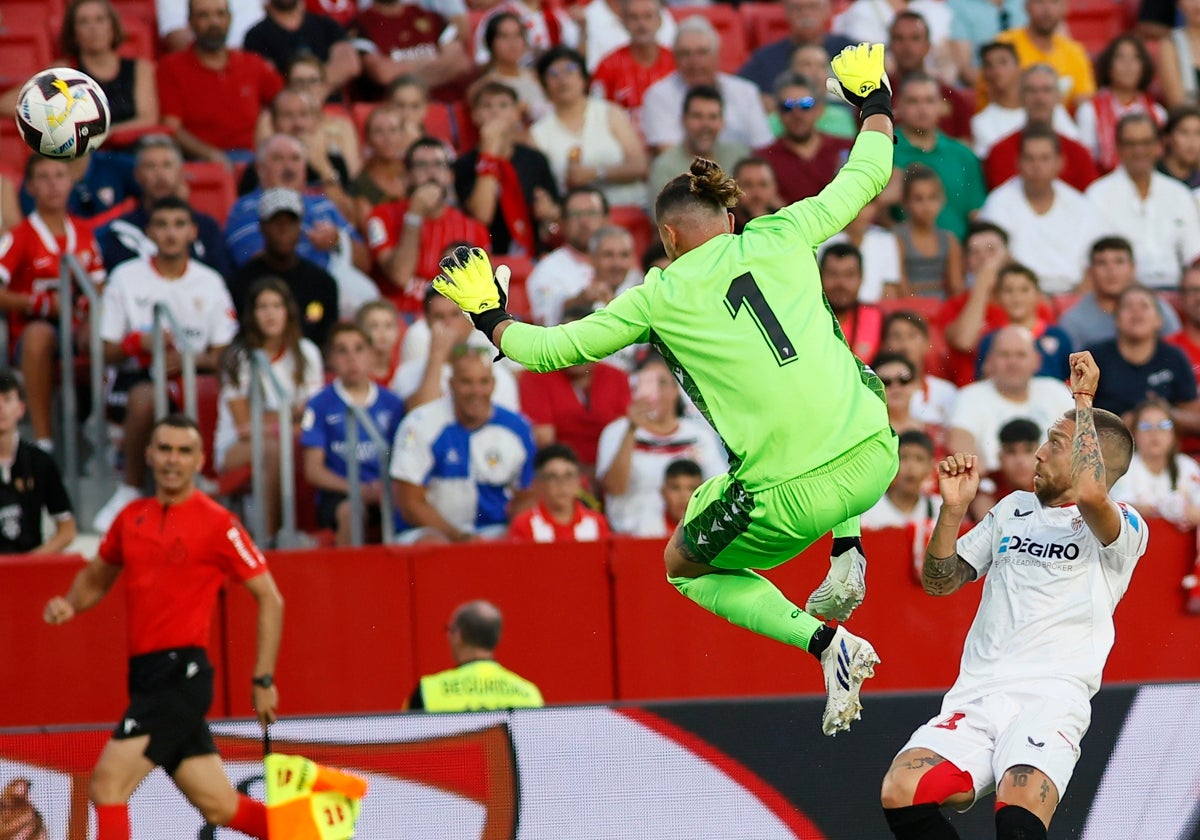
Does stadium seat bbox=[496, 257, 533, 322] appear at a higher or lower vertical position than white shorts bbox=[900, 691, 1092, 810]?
higher

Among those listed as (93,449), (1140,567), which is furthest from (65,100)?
(1140,567)

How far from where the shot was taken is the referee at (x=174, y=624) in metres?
8.78

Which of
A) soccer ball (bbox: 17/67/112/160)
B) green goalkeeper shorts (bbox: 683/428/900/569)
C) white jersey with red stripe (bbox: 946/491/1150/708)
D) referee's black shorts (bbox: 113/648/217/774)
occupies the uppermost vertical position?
soccer ball (bbox: 17/67/112/160)

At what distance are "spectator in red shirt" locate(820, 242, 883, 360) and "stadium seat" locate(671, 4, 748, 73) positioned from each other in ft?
13.0

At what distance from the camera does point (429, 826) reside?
871 centimetres

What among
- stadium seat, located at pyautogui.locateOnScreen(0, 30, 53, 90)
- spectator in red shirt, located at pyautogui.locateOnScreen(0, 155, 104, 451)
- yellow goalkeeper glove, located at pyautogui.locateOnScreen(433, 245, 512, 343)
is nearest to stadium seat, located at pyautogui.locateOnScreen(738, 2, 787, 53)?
stadium seat, located at pyautogui.locateOnScreen(0, 30, 53, 90)

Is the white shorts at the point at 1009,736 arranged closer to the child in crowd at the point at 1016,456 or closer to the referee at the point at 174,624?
the referee at the point at 174,624

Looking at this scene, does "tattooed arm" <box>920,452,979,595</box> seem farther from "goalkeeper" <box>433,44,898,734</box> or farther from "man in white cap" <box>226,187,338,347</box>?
"man in white cap" <box>226,187,338,347</box>

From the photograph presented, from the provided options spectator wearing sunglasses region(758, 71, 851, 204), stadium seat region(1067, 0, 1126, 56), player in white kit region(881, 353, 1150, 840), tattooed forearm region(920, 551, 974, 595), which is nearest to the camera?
player in white kit region(881, 353, 1150, 840)

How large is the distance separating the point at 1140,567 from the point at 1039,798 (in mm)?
4085

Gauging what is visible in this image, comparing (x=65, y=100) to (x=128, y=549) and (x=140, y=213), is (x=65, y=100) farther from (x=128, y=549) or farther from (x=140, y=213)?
(x=140, y=213)

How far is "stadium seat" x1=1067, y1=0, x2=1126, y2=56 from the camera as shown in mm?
16453

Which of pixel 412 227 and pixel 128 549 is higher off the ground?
pixel 412 227

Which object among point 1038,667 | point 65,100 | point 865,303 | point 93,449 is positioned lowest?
point 1038,667
